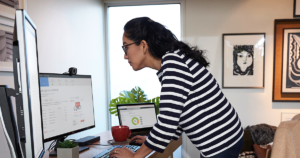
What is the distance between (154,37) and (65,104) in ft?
2.14

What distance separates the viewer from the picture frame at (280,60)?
293 centimetres

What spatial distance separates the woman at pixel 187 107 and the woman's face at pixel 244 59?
6.36 feet

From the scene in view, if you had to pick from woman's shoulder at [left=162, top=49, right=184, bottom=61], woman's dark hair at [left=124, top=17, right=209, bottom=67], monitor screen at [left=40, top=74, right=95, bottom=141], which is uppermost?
woman's dark hair at [left=124, top=17, right=209, bottom=67]

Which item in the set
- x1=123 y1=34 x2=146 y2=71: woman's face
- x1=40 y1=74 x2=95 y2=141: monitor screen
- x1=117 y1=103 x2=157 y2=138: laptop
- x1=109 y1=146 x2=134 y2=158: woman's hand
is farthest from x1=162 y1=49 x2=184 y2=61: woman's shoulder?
x1=117 y1=103 x2=157 y2=138: laptop

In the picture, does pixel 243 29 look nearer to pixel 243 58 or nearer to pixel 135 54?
pixel 243 58

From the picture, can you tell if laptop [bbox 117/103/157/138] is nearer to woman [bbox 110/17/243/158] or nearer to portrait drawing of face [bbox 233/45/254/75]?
woman [bbox 110/17/243/158]

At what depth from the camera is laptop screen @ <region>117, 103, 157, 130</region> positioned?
75.5 inches

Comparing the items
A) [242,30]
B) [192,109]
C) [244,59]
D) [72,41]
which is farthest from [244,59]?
[192,109]

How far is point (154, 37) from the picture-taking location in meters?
1.23

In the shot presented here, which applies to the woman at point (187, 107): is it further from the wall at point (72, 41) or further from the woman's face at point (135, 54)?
the wall at point (72, 41)

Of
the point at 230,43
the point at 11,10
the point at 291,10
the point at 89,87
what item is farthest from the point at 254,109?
the point at 11,10

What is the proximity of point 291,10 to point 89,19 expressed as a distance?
95.4 inches

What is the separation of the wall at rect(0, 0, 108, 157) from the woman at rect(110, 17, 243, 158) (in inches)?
34.8

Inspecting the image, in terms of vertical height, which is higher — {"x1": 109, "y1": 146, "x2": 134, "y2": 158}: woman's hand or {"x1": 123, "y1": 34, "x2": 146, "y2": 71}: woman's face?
{"x1": 123, "y1": 34, "x2": 146, "y2": 71}: woman's face
